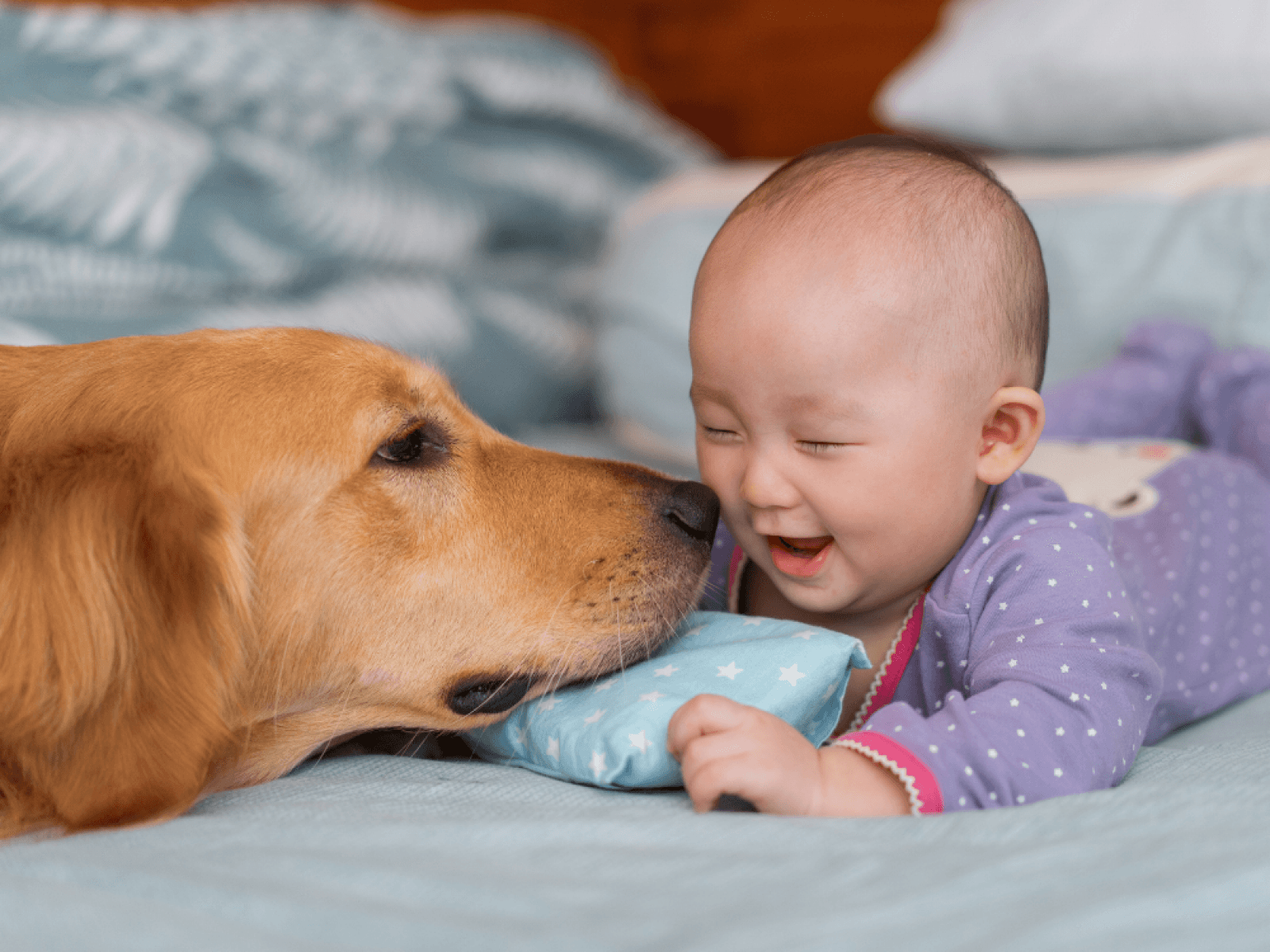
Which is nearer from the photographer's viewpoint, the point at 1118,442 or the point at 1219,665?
the point at 1219,665

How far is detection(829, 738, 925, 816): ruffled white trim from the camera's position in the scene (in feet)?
3.22

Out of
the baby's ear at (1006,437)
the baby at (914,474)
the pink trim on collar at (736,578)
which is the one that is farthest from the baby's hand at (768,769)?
the pink trim on collar at (736,578)

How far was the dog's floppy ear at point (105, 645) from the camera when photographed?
966mm

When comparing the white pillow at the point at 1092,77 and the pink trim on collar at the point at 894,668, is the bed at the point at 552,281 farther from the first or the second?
the pink trim on collar at the point at 894,668

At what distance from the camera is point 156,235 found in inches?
85.0

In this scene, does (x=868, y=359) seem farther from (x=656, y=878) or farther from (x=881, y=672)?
(x=656, y=878)

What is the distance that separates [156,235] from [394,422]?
1.14 m

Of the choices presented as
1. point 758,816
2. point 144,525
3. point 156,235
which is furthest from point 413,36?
point 758,816

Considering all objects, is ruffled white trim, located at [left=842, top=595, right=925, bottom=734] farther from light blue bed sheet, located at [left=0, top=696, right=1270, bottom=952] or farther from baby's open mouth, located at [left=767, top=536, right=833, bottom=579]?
light blue bed sheet, located at [left=0, top=696, right=1270, bottom=952]

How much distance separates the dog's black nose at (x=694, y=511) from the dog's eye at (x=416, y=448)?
27 centimetres

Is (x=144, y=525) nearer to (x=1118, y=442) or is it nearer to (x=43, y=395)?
(x=43, y=395)

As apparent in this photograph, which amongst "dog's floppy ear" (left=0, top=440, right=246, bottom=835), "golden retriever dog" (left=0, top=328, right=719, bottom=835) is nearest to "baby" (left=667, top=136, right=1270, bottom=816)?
"golden retriever dog" (left=0, top=328, right=719, bottom=835)

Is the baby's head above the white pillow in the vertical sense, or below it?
below

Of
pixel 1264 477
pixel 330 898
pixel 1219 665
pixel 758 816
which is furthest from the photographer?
pixel 1264 477
